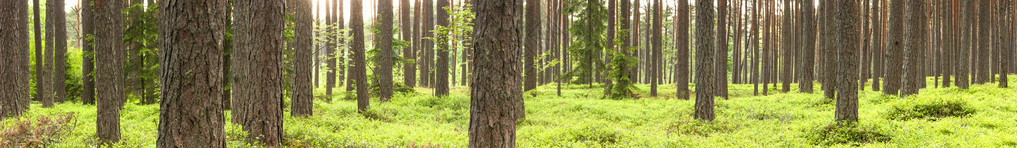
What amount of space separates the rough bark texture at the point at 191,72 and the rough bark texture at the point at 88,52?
10817 millimetres

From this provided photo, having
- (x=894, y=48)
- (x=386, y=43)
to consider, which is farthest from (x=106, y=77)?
(x=894, y=48)

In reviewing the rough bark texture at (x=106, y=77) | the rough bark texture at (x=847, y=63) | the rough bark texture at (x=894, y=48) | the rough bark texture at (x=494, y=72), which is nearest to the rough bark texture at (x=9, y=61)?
the rough bark texture at (x=106, y=77)

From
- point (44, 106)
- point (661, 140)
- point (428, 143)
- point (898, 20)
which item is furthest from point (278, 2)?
point (898, 20)

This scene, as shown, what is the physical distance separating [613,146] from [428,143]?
2.95 meters

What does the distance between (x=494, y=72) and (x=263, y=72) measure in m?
3.64

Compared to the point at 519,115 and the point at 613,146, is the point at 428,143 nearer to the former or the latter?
the point at 613,146

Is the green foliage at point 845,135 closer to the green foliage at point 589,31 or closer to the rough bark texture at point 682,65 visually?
the rough bark texture at point 682,65

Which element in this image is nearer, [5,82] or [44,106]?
[5,82]

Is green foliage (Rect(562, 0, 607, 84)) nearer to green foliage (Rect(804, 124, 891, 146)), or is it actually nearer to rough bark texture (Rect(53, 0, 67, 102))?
green foliage (Rect(804, 124, 891, 146))

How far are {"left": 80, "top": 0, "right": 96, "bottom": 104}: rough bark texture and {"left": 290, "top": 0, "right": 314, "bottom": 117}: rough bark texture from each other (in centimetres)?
603

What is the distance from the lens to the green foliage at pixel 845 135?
7891 mm

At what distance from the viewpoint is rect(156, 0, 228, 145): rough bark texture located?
4.42 meters

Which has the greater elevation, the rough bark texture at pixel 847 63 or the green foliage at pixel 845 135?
the rough bark texture at pixel 847 63

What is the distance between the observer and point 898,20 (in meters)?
13.2
